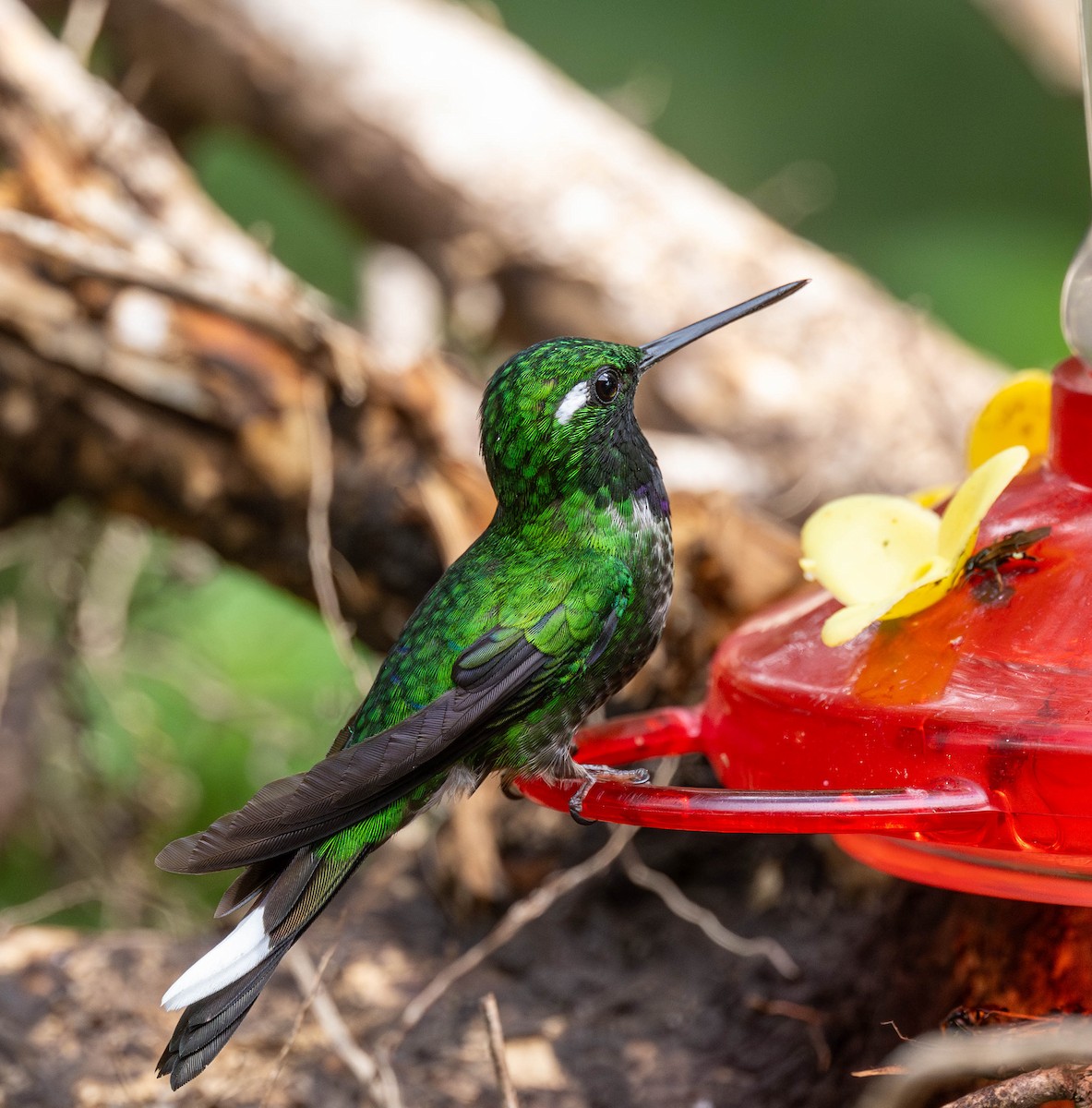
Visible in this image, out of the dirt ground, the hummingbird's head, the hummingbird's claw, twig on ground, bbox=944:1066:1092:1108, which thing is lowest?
the dirt ground

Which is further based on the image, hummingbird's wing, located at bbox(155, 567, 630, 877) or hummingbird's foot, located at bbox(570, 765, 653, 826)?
hummingbird's foot, located at bbox(570, 765, 653, 826)

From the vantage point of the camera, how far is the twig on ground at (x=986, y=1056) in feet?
3.99

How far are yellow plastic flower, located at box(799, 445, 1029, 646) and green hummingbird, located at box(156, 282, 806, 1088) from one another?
0.76ft

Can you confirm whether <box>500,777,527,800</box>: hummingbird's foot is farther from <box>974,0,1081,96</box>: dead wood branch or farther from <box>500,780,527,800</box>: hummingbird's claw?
<box>974,0,1081,96</box>: dead wood branch

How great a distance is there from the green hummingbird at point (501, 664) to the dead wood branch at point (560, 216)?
1667 millimetres

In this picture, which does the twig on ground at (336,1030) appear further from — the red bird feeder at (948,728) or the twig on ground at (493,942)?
the red bird feeder at (948,728)

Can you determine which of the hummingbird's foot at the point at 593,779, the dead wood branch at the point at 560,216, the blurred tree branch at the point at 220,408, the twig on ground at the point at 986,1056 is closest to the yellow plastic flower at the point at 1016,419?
the hummingbird's foot at the point at 593,779

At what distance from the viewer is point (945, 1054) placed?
130 centimetres

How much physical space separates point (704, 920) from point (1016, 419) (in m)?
0.93

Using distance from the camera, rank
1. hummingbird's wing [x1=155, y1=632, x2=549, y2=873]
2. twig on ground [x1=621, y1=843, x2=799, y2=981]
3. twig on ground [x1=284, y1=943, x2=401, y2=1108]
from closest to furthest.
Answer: hummingbird's wing [x1=155, y1=632, x2=549, y2=873]
twig on ground [x1=284, y1=943, x2=401, y2=1108]
twig on ground [x1=621, y1=843, x2=799, y2=981]

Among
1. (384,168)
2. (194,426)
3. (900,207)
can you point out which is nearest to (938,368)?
(384,168)

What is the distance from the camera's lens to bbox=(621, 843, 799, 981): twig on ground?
6.82 feet

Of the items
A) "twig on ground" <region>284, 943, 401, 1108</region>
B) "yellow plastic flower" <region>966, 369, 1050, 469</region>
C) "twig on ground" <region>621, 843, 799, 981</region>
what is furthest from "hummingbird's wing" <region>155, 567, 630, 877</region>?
"twig on ground" <region>621, 843, 799, 981</region>

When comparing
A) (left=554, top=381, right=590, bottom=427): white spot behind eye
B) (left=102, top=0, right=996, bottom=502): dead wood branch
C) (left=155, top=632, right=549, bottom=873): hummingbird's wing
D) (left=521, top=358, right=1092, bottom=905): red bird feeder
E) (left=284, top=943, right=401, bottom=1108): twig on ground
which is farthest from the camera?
(left=102, top=0, right=996, bottom=502): dead wood branch
